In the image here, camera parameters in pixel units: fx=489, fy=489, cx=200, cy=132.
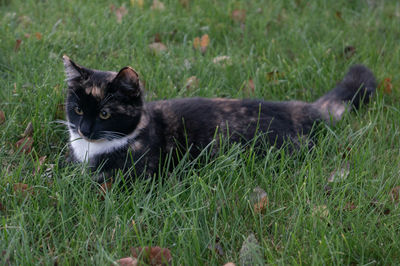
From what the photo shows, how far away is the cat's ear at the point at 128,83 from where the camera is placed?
10.6 ft

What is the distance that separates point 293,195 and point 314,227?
0.44 meters

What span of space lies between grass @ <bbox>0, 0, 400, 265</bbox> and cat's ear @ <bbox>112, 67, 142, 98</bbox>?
24.5 inches

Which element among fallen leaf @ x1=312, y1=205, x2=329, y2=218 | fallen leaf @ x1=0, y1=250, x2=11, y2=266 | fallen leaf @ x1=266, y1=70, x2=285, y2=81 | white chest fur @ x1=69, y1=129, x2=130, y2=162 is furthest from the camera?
fallen leaf @ x1=266, y1=70, x2=285, y2=81

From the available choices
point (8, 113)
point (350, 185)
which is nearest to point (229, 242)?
point (350, 185)

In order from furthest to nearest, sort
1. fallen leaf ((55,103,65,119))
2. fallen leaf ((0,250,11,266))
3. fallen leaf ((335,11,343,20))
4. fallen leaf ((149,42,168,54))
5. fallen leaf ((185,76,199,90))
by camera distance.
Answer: fallen leaf ((335,11,343,20))
fallen leaf ((149,42,168,54))
fallen leaf ((185,76,199,90))
fallen leaf ((55,103,65,119))
fallen leaf ((0,250,11,266))

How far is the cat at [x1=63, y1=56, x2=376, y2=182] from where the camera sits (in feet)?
11.0

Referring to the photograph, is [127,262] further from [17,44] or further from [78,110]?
[17,44]

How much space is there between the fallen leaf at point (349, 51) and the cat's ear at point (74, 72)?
2.94 m

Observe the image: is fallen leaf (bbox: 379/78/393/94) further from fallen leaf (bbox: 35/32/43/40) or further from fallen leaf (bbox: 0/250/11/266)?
fallen leaf (bbox: 0/250/11/266)

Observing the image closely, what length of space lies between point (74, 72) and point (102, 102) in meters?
0.31

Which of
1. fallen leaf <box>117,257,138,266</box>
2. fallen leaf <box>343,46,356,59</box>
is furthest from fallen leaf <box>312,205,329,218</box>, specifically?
fallen leaf <box>343,46,356,59</box>

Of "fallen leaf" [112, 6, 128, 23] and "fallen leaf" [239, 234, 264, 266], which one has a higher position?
"fallen leaf" [112, 6, 128, 23]

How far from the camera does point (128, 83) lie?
130 inches

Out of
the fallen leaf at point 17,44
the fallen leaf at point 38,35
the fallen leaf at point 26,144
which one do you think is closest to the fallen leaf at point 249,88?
the fallen leaf at point 26,144
